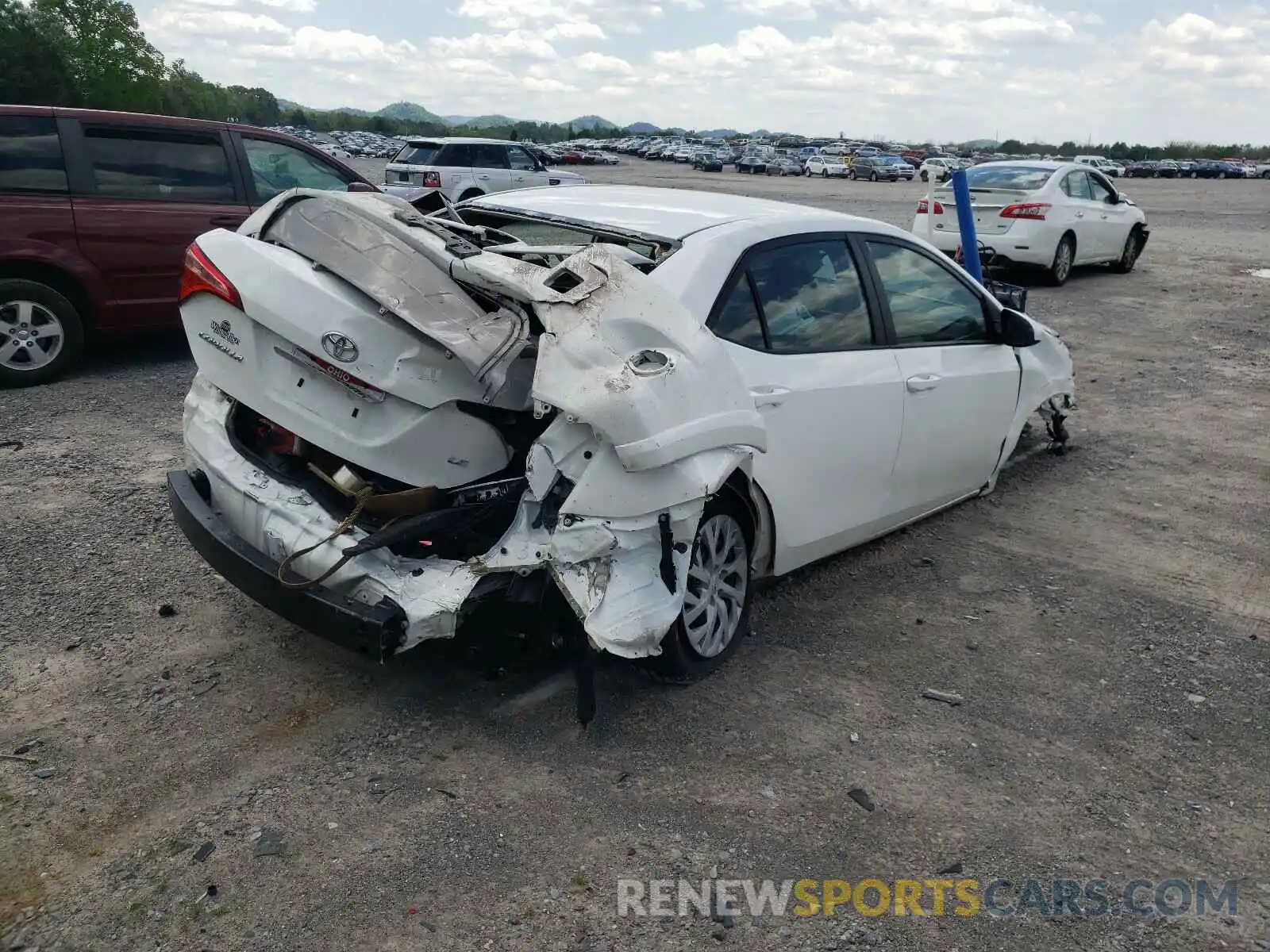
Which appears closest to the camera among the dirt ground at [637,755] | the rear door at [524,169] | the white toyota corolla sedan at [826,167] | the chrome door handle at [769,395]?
the dirt ground at [637,755]

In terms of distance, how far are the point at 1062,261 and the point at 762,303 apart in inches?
448

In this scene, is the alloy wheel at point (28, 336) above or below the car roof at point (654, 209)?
below

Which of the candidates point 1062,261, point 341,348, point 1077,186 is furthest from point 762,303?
point 1077,186

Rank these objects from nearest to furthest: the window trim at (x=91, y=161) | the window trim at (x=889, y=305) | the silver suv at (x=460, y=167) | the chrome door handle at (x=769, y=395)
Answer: the chrome door handle at (x=769, y=395), the window trim at (x=889, y=305), the window trim at (x=91, y=161), the silver suv at (x=460, y=167)

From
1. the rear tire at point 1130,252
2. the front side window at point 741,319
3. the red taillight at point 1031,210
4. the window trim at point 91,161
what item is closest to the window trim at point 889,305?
the front side window at point 741,319

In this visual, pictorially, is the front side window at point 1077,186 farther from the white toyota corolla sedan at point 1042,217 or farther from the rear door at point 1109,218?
the rear door at point 1109,218

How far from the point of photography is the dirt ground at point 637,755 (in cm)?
282

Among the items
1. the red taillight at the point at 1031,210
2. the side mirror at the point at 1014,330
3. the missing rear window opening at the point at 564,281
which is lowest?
the red taillight at the point at 1031,210

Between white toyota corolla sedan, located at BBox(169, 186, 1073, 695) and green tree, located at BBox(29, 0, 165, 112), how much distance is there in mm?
49942

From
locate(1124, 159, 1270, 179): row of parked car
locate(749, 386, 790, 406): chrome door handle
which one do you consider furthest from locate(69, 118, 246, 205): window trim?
locate(1124, 159, 1270, 179): row of parked car

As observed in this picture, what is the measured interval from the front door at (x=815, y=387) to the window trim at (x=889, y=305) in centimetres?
10

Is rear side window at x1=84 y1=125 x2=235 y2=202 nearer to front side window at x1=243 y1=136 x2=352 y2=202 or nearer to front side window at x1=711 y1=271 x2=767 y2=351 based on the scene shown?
front side window at x1=243 y1=136 x2=352 y2=202

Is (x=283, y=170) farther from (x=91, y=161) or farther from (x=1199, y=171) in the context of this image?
(x=1199, y=171)

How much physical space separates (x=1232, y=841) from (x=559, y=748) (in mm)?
2123
